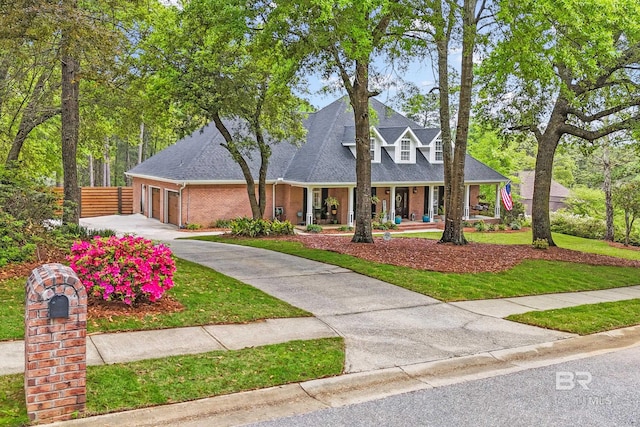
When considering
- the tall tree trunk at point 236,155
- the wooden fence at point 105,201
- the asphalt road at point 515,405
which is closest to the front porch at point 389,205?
the tall tree trunk at point 236,155

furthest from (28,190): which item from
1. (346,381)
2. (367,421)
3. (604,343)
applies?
(604,343)

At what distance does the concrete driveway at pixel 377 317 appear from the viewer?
24.1ft

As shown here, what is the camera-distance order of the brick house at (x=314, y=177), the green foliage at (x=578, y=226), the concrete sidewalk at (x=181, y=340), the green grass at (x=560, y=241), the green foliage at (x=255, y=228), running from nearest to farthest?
the concrete sidewalk at (x=181, y=340) → the green foliage at (x=255, y=228) → the green grass at (x=560, y=241) → the brick house at (x=314, y=177) → the green foliage at (x=578, y=226)

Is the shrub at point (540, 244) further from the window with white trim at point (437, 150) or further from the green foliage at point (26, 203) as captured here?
the green foliage at point (26, 203)

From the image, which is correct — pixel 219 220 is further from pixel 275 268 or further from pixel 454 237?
pixel 275 268

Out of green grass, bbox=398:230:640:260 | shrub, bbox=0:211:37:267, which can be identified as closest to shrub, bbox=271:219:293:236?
green grass, bbox=398:230:640:260

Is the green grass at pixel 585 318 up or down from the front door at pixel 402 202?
down

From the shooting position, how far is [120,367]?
5926 mm

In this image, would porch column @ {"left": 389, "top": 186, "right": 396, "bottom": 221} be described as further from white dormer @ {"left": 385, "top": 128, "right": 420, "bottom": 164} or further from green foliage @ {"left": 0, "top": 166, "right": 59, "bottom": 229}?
green foliage @ {"left": 0, "top": 166, "right": 59, "bottom": 229}

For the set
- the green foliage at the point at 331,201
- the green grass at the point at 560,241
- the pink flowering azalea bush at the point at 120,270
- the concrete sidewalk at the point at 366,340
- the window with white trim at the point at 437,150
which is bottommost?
the green grass at the point at 560,241

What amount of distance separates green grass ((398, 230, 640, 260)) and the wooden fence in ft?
62.5

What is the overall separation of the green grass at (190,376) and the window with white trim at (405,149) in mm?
27117

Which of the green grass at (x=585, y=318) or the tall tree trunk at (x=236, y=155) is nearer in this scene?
the green grass at (x=585, y=318)

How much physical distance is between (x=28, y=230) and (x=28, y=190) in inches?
41.8
